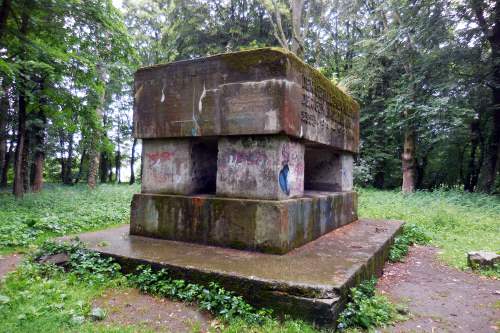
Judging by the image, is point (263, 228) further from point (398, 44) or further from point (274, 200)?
point (398, 44)

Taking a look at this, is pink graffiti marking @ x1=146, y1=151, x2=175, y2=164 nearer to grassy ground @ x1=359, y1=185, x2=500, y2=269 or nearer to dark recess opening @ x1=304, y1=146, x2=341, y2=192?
dark recess opening @ x1=304, y1=146, x2=341, y2=192

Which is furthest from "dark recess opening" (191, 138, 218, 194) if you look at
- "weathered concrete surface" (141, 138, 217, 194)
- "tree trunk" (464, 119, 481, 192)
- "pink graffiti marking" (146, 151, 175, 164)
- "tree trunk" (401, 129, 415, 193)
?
"tree trunk" (464, 119, 481, 192)

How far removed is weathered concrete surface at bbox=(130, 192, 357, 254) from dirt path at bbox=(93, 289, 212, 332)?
1242mm

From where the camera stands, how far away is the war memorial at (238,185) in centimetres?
375

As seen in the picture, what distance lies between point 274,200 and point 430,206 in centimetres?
909

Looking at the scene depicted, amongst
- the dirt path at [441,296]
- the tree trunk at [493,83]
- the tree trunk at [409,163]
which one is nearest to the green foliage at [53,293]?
the dirt path at [441,296]

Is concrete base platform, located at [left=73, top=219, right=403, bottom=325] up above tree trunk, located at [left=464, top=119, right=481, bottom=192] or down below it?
below

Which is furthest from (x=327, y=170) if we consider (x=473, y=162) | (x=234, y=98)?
(x=473, y=162)

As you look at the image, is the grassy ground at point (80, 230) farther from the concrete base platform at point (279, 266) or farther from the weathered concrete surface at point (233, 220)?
the weathered concrete surface at point (233, 220)

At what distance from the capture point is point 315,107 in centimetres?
521

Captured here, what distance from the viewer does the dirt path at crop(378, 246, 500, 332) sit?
3307 mm

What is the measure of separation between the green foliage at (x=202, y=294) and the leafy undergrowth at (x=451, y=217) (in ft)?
13.4

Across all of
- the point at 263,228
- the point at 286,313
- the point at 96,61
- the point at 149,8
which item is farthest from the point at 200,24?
the point at 286,313

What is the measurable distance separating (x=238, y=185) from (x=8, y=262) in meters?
3.40
